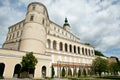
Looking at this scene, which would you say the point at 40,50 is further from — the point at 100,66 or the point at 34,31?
the point at 100,66

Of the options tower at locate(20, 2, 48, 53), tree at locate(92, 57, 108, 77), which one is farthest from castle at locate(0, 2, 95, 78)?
tree at locate(92, 57, 108, 77)

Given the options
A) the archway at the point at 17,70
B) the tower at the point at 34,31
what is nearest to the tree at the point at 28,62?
the archway at the point at 17,70

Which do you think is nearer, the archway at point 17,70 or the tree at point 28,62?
the tree at point 28,62

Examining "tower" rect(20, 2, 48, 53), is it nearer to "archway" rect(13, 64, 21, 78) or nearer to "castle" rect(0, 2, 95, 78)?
"castle" rect(0, 2, 95, 78)

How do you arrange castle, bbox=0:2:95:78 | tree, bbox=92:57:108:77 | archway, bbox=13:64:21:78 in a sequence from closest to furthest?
1. castle, bbox=0:2:95:78
2. archway, bbox=13:64:21:78
3. tree, bbox=92:57:108:77

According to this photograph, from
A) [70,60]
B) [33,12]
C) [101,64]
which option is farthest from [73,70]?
[33,12]

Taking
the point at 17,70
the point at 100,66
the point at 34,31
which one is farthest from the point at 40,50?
the point at 100,66

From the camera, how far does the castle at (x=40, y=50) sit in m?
25.7

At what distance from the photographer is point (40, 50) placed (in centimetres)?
3425

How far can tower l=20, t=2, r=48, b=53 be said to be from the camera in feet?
109

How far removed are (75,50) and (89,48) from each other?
35.7 ft

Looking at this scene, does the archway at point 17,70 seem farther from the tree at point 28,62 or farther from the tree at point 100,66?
the tree at point 100,66

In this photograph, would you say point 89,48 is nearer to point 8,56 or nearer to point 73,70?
point 73,70

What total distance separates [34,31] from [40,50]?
6424 mm
